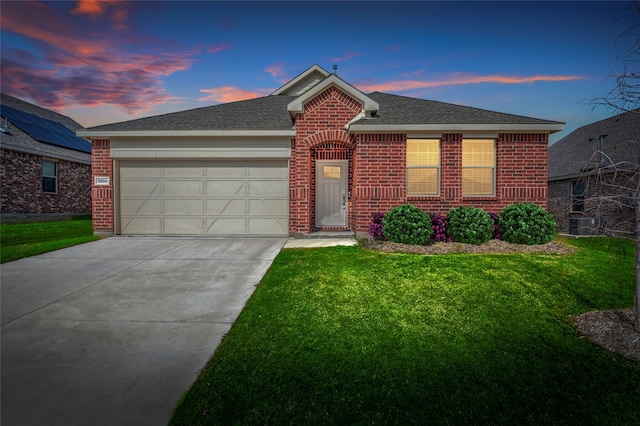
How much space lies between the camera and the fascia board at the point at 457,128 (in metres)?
9.62

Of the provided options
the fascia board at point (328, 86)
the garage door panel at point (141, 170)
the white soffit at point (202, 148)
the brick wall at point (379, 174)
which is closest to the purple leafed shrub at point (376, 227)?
the brick wall at point (379, 174)

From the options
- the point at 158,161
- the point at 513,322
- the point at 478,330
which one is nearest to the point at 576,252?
the point at 513,322

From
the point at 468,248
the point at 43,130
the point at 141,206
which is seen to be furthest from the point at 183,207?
the point at 43,130

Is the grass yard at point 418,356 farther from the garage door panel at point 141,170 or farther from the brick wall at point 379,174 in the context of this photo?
the garage door panel at point 141,170

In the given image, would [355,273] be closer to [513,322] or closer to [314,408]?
[513,322]

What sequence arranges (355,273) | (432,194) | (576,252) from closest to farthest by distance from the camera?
(355,273), (576,252), (432,194)

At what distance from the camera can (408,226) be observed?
8523 mm

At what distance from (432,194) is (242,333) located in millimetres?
8086

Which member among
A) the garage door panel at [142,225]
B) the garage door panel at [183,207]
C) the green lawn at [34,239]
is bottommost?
the green lawn at [34,239]

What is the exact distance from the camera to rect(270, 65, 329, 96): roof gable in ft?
49.3

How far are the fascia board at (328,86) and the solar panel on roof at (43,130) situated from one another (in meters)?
16.4

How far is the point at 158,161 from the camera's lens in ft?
36.8

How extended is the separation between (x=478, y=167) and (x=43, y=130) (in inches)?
933

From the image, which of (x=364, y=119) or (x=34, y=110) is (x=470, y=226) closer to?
(x=364, y=119)
